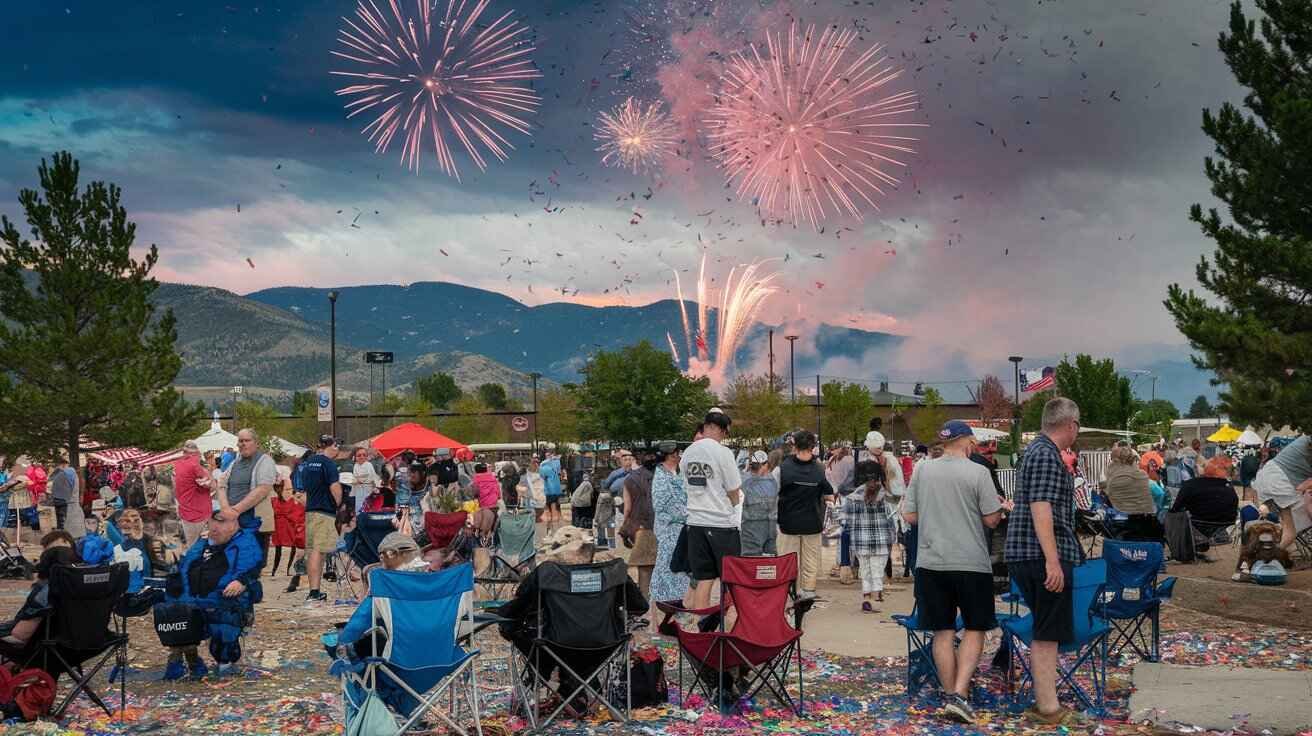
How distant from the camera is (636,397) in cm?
6138

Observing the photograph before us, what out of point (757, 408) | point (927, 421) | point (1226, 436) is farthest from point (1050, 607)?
point (927, 421)

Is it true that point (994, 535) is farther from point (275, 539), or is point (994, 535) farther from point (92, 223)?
point (92, 223)

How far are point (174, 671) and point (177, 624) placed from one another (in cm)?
70

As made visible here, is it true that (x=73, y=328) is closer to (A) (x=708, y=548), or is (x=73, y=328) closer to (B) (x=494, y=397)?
(A) (x=708, y=548)

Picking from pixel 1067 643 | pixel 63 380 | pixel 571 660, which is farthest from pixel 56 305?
pixel 1067 643

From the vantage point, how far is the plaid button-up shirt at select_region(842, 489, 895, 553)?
13055mm

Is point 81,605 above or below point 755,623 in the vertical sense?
above

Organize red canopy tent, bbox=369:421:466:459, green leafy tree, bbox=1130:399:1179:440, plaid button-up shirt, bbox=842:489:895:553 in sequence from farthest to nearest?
1. green leafy tree, bbox=1130:399:1179:440
2. red canopy tent, bbox=369:421:466:459
3. plaid button-up shirt, bbox=842:489:895:553

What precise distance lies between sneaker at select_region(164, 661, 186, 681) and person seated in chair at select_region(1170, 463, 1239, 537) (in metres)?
11.7

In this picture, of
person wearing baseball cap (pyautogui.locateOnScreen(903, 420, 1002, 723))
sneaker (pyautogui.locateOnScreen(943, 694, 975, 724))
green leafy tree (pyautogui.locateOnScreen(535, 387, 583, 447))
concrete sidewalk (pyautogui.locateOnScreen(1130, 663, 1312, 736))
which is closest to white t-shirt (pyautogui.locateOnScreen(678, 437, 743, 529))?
person wearing baseball cap (pyautogui.locateOnScreen(903, 420, 1002, 723))

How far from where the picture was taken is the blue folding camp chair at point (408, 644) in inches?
270

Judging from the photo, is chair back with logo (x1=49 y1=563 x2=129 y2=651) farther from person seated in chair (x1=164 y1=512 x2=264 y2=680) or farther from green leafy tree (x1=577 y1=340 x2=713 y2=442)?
green leafy tree (x1=577 y1=340 x2=713 y2=442)

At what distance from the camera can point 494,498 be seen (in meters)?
17.2

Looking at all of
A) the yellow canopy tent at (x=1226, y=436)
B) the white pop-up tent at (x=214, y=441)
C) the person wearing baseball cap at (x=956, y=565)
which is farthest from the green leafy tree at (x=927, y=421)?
the person wearing baseball cap at (x=956, y=565)
